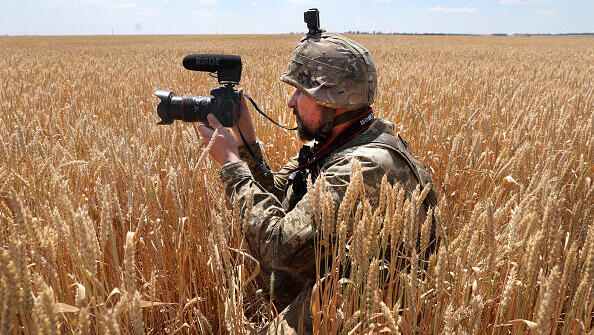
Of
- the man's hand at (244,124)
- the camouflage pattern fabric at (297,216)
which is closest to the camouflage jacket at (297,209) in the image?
the camouflage pattern fabric at (297,216)

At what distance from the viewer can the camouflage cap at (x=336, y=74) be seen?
5.41ft

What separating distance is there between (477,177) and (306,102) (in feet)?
3.68

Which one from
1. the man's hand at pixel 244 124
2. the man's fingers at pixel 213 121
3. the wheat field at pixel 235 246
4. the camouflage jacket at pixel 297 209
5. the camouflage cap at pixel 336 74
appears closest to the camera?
the wheat field at pixel 235 246

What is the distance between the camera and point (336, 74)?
1653 mm

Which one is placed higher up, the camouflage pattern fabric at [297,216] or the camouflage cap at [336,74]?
the camouflage cap at [336,74]

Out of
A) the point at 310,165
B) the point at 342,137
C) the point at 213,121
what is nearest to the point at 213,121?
the point at 213,121

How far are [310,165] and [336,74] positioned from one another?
0.41 meters

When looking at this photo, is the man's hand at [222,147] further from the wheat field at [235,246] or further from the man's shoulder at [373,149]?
the man's shoulder at [373,149]

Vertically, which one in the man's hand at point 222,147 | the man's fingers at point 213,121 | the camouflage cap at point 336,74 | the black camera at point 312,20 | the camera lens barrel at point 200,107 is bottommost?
the man's hand at point 222,147

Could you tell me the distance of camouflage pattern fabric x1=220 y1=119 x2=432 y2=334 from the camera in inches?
52.2

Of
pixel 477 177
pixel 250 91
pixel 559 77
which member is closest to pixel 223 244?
pixel 477 177

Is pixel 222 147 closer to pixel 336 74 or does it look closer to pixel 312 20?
pixel 336 74

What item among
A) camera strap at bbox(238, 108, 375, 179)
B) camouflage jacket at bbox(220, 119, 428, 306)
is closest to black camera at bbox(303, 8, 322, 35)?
camera strap at bbox(238, 108, 375, 179)

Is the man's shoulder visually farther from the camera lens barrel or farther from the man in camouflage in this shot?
the camera lens barrel
